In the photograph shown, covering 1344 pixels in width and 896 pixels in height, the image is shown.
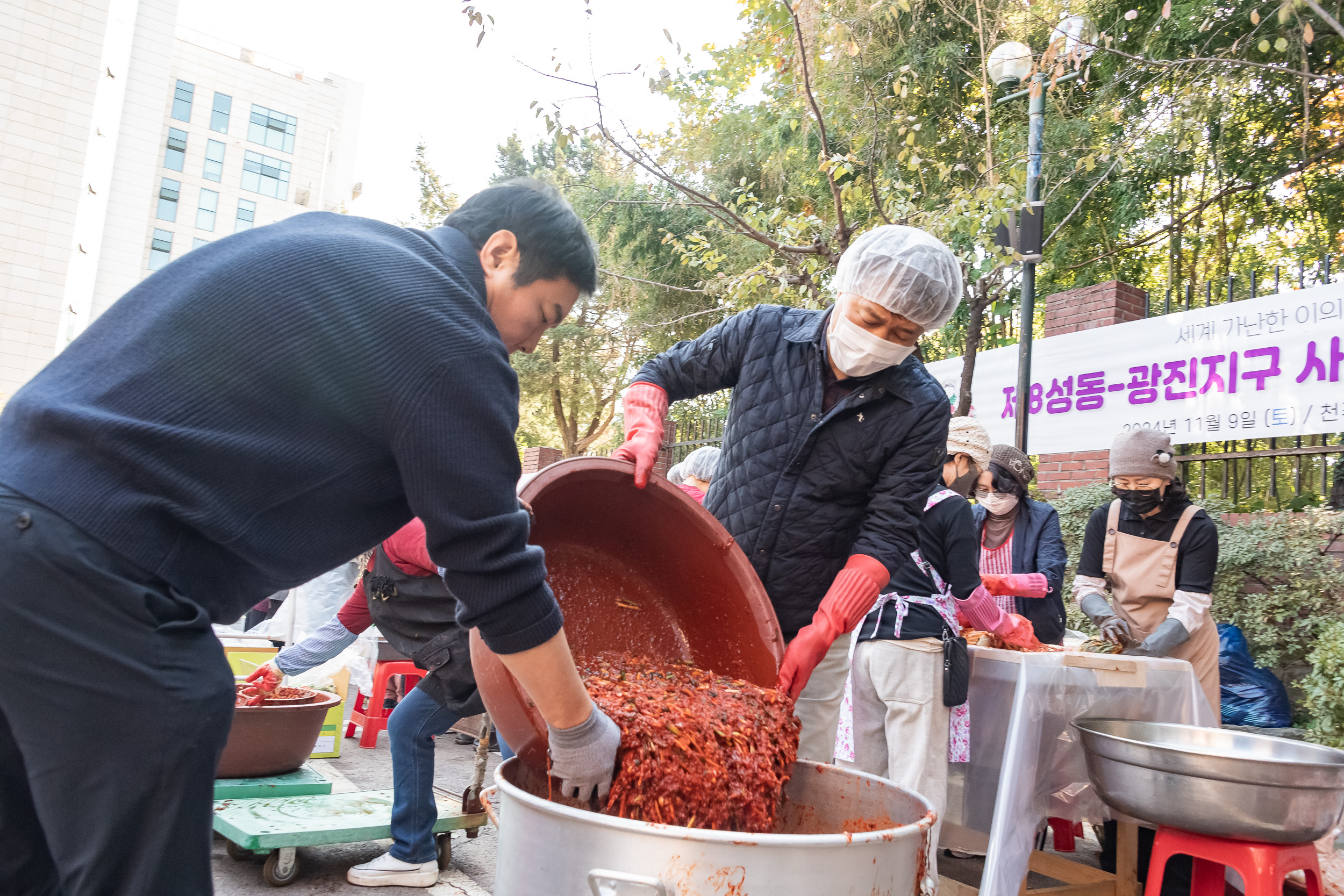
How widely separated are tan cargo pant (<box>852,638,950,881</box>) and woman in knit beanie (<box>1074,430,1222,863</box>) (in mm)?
1191

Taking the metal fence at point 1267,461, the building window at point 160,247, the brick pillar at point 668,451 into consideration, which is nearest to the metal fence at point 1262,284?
the metal fence at point 1267,461

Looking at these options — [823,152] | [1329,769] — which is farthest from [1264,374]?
[1329,769]

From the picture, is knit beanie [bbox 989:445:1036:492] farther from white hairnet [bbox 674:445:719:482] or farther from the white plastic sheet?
the white plastic sheet

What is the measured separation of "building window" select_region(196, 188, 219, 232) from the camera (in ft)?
154

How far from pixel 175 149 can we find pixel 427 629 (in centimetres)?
5251

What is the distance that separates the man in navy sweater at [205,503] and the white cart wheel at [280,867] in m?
2.17

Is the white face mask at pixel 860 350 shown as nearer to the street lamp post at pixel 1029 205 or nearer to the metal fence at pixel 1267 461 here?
the street lamp post at pixel 1029 205

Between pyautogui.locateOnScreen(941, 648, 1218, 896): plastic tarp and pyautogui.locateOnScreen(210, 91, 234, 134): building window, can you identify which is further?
pyautogui.locateOnScreen(210, 91, 234, 134): building window

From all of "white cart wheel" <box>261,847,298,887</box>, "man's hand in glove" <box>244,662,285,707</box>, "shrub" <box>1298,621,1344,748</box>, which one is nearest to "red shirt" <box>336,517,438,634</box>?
"man's hand in glove" <box>244,662,285,707</box>

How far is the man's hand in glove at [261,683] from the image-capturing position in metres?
3.83

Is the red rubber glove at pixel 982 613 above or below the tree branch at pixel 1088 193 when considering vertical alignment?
below

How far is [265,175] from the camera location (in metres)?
49.8

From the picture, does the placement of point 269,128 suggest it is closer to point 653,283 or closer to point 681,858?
point 653,283

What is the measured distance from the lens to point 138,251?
42.5 m
